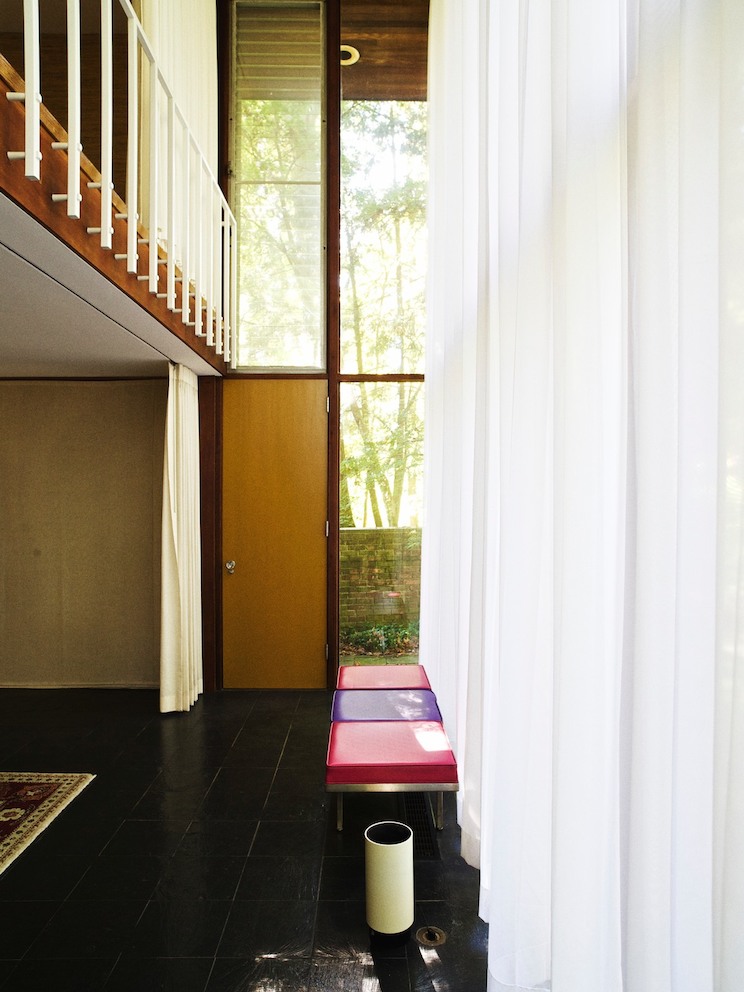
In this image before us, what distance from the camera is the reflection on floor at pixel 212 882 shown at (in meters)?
2.03

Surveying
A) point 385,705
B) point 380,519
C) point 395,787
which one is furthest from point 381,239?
point 395,787

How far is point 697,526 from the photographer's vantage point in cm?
95

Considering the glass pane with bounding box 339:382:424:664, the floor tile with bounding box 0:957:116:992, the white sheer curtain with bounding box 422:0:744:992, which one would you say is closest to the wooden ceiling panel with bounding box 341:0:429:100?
the glass pane with bounding box 339:382:424:664

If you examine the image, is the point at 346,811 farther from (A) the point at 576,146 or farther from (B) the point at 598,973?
(A) the point at 576,146

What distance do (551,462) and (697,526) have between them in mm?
686

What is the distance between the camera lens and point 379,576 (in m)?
5.00

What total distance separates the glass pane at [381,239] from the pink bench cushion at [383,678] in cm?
228

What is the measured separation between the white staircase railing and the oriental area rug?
253 cm

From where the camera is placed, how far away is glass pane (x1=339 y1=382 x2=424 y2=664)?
496cm

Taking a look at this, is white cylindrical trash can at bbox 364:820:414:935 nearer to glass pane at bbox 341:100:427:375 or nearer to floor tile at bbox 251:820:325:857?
floor tile at bbox 251:820:325:857

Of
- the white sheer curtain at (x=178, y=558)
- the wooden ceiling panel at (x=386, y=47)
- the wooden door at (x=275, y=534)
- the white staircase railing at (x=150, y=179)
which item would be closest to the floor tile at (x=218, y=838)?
the white sheer curtain at (x=178, y=558)

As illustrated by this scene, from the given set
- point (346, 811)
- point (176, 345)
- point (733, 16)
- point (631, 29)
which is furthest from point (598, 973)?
point (176, 345)

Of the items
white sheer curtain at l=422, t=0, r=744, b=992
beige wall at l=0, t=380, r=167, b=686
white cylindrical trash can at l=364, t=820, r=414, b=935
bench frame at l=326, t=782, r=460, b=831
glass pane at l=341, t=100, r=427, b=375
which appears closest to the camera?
white sheer curtain at l=422, t=0, r=744, b=992

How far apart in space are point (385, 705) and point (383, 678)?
0.49 m
